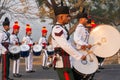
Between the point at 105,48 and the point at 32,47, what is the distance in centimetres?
815

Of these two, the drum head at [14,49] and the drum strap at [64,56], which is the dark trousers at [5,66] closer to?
the drum head at [14,49]

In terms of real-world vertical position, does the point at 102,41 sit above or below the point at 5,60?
above

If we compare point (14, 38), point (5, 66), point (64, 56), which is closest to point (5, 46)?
point (5, 66)

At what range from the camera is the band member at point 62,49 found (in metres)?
6.23

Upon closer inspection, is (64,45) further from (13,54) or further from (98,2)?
(98,2)

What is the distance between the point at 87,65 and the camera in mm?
6980

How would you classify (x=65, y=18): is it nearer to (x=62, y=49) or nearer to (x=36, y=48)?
(x=62, y=49)

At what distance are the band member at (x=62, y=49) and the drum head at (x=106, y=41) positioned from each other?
3.93 feet

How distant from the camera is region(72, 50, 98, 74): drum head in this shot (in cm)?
679

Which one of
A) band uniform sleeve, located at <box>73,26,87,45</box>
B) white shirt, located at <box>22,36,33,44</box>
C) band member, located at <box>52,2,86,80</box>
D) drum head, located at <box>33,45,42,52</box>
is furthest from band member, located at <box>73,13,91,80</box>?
drum head, located at <box>33,45,42,52</box>

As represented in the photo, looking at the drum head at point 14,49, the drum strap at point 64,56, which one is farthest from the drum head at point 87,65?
the drum head at point 14,49

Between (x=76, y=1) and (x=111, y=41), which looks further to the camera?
(x=76, y=1)

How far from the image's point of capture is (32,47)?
15445 millimetres

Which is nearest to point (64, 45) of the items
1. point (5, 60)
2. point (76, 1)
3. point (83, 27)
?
point (83, 27)
